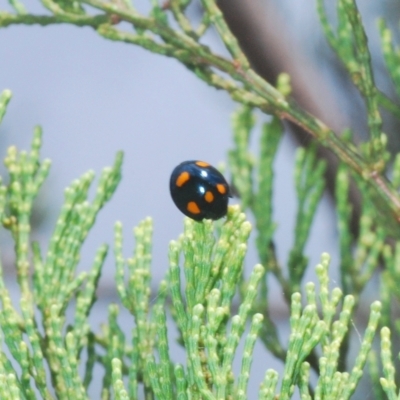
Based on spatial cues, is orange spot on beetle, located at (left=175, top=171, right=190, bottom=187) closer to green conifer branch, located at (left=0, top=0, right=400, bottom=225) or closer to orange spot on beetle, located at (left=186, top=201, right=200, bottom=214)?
orange spot on beetle, located at (left=186, top=201, right=200, bottom=214)

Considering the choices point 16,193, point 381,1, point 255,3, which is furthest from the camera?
point 381,1

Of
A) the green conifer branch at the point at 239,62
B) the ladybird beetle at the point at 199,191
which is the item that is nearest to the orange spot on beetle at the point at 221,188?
the ladybird beetle at the point at 199,191

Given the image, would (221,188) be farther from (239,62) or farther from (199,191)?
(239,62)

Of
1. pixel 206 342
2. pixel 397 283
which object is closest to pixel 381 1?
pixel 397 283

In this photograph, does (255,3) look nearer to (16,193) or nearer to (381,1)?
(381,1)

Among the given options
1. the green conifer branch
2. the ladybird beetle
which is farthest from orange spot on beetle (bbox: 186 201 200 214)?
the green conifer branch

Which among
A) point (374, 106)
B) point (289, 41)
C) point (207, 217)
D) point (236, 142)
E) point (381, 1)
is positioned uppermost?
point (381, 1)

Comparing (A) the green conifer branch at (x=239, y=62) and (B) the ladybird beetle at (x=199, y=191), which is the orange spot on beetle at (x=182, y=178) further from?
(A) the green conifer branch at (x=239, y=62)

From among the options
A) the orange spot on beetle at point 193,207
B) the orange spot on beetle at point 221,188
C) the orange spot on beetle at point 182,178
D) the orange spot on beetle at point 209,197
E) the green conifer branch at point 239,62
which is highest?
the green conifer branch at point 239,62
